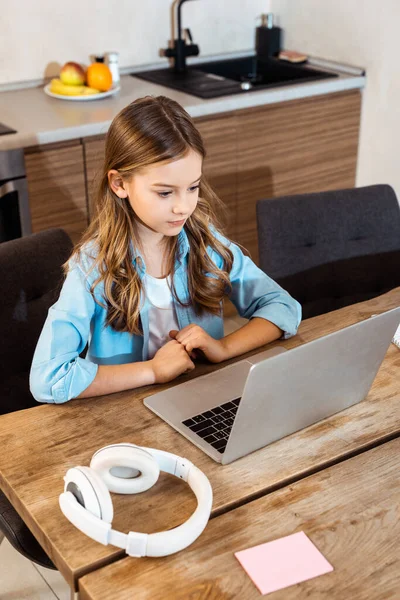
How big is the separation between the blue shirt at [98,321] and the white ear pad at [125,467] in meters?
0.27

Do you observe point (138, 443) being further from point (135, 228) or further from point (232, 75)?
point (232, 75)

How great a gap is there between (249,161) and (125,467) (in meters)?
2.08

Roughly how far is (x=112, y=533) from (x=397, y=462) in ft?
1.63

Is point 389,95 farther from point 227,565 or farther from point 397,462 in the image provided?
point 227,565

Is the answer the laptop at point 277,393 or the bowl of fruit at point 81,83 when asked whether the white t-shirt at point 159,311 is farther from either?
the bowl of fruit at point 81,83

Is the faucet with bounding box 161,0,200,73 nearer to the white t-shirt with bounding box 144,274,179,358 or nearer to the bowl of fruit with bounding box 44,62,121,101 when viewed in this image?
the bowl of fruit with bounding box 44,62,121,101

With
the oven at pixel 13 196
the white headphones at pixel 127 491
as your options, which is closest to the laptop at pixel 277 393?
the white headphones at pixel 127 491

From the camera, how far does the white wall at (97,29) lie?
9.91ft

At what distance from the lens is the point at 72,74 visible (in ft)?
9.76

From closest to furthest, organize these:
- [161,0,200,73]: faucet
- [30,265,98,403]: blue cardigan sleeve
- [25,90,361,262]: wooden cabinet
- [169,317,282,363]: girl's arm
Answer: [30,265,98,403]: blue cardigan sleeve
[169,317,282,363]: girl's arm
[25,90,361,262]: wooden cabinet
[161,0,200,73]: faucet

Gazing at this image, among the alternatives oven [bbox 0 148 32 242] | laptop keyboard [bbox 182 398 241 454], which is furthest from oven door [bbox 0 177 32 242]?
→ laptop keyboard [bbox 182 398 241 454]

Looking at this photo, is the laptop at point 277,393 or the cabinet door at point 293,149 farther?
the cabinet door at point 293,149

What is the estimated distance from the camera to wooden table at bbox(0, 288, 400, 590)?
45.6 inches

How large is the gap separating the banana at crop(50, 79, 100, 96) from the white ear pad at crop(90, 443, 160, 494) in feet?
6.61
